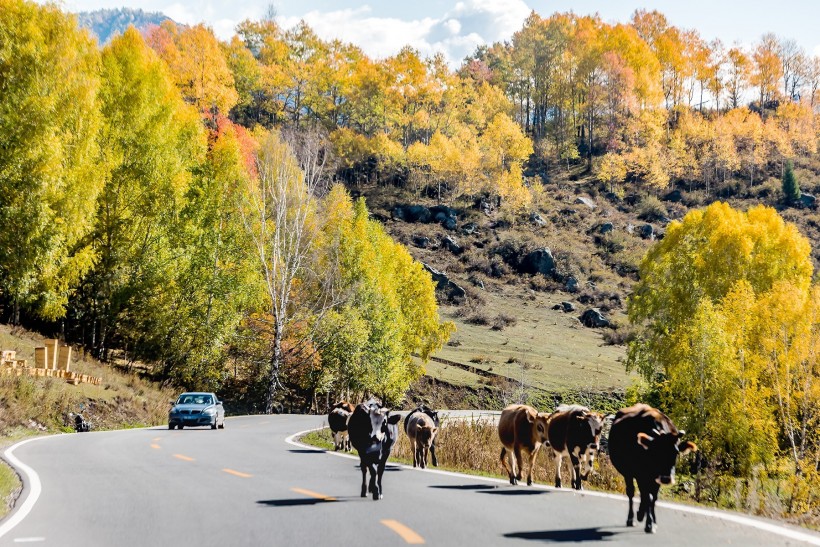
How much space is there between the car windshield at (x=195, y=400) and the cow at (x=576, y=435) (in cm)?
1881

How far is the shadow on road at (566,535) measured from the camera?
6930mm

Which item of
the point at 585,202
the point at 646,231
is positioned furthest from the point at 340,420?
the point at 585,202

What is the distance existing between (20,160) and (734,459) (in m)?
28.7

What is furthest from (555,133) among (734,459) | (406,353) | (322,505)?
(322,505)

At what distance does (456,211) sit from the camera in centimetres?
9494

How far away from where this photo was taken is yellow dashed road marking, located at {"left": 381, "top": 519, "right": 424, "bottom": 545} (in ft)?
22.5

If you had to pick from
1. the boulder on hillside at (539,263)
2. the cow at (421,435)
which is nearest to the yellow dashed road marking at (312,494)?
the cow at (421,435)

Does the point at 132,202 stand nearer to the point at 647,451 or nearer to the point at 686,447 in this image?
the point at 647,451

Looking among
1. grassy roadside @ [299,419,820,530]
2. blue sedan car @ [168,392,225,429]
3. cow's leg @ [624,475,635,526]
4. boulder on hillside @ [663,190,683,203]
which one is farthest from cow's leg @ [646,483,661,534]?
boulder on hillside @ [663,190,683,203]

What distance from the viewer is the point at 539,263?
8494cm

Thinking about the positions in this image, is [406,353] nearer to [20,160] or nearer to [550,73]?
[20,160]

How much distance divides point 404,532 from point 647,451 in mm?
2703

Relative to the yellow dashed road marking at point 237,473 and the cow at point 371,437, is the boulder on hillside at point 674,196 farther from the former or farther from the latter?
the cow at point 371,437

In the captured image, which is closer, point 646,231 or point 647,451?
point 647,451
